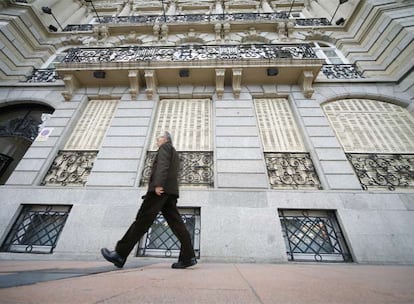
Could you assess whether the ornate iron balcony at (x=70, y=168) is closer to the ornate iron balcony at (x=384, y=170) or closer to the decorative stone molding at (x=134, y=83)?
the decorative stone molding at (x=134, y=83)

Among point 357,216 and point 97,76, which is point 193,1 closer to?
point 97,76

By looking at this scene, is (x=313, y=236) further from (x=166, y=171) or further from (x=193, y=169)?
(x=166, y=171)

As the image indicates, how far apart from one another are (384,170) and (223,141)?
4826 mm

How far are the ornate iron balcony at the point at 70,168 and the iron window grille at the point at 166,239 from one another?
8.68 ft

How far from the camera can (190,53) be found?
814 centimetres

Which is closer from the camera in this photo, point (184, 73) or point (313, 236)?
point (313, 236)

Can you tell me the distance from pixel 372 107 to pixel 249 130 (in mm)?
5054

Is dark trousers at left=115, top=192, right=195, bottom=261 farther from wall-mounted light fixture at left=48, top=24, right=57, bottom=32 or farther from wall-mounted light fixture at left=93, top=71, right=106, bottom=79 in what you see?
wall-mounted light fixture at left=48, top=24, right=57, bottom=32

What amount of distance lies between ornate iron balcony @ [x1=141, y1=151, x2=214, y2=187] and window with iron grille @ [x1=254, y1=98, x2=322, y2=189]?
1796mm

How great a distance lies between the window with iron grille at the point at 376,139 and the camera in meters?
5.50

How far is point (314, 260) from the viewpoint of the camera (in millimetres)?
4301

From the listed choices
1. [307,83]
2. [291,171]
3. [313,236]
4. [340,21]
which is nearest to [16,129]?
[291,171]

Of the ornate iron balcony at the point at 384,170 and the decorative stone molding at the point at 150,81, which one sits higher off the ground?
the decorative stone molding at the point at 150,81

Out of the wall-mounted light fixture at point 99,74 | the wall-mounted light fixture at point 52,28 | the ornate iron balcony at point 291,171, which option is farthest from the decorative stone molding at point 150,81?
the wall-mounted light fixture at point 52,28
